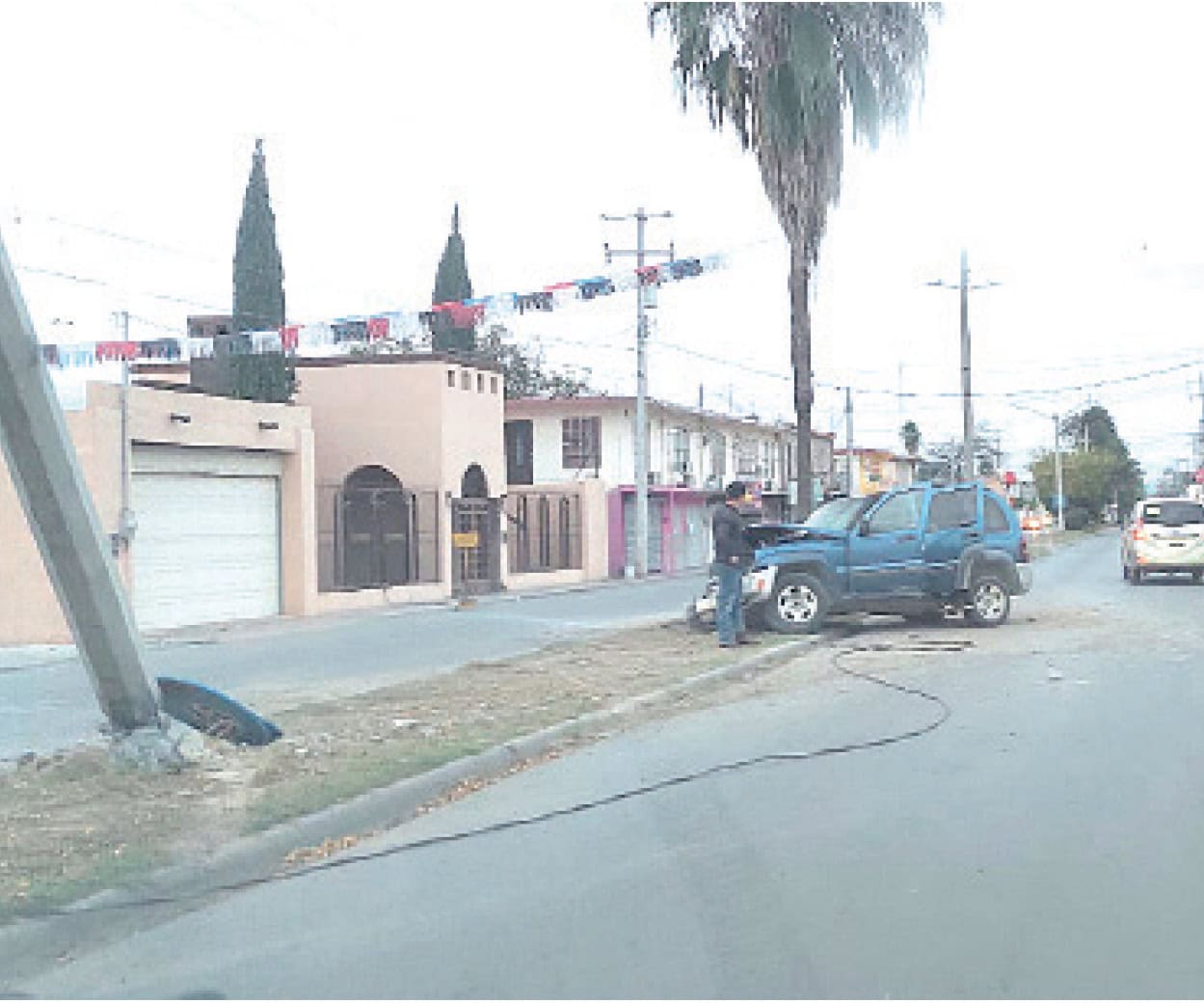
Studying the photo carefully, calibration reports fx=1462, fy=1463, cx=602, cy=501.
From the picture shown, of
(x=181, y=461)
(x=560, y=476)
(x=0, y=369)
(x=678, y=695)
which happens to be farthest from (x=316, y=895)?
(x=560, y=476)

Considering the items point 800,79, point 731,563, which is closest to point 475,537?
point 800,79

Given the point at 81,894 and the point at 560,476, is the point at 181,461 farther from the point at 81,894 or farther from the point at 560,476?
the point at 560,476

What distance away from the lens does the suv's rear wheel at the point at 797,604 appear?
1800 centimetres

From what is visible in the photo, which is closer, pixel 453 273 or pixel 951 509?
pixel 951 509

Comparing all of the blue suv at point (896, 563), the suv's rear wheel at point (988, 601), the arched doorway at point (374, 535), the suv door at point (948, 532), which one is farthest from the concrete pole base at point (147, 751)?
the arched doorway at point (374, 535)

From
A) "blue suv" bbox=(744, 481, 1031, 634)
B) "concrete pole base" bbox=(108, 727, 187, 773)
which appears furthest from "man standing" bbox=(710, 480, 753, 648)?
"concrete pole base" bbox=(108, 727, 187, 773)

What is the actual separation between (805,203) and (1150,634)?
696 cm

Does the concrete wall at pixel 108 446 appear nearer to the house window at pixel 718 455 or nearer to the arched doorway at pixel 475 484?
the arched doorway at pixel 475 484

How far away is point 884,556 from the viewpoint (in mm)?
18219

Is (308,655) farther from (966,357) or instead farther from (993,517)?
(966,357)

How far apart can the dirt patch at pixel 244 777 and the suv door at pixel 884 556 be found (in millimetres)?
4772

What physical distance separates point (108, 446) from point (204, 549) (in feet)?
12.3

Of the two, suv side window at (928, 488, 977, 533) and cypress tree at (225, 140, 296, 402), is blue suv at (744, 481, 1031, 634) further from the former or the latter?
cypress tree at (225, 140, 296, 402)

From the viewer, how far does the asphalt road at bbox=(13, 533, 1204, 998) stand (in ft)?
17.8
